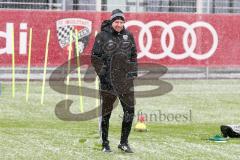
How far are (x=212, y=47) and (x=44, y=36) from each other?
6443mm

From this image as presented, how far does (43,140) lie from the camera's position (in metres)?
13.1

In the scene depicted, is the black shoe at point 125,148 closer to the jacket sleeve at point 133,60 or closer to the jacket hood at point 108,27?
the jacket sleeve at point 133,60

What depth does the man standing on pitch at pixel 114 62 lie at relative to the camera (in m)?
11.3

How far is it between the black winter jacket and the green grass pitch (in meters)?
1.31

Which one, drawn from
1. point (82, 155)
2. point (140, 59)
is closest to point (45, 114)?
point (82, 155)

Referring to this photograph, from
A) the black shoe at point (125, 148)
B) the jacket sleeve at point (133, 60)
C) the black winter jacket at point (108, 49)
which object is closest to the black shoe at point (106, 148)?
the black shoe at point (125, 148)

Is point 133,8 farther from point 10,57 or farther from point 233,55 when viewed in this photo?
point 10,57

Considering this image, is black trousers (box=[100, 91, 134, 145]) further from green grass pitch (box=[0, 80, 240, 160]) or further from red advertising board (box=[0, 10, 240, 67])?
red advertising board (box=[0, 10, 240, 67])

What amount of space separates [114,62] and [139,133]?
3354 mm

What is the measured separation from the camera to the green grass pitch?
1161 centimetres

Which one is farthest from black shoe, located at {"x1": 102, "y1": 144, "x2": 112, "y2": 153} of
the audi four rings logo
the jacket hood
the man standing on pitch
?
the audi four rings logo

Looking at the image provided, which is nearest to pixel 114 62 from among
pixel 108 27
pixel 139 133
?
pixel 108 27

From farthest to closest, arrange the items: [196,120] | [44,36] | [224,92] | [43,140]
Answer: [44,36], [224,92], [196,120], [43,140]

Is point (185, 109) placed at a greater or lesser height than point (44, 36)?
lesser
